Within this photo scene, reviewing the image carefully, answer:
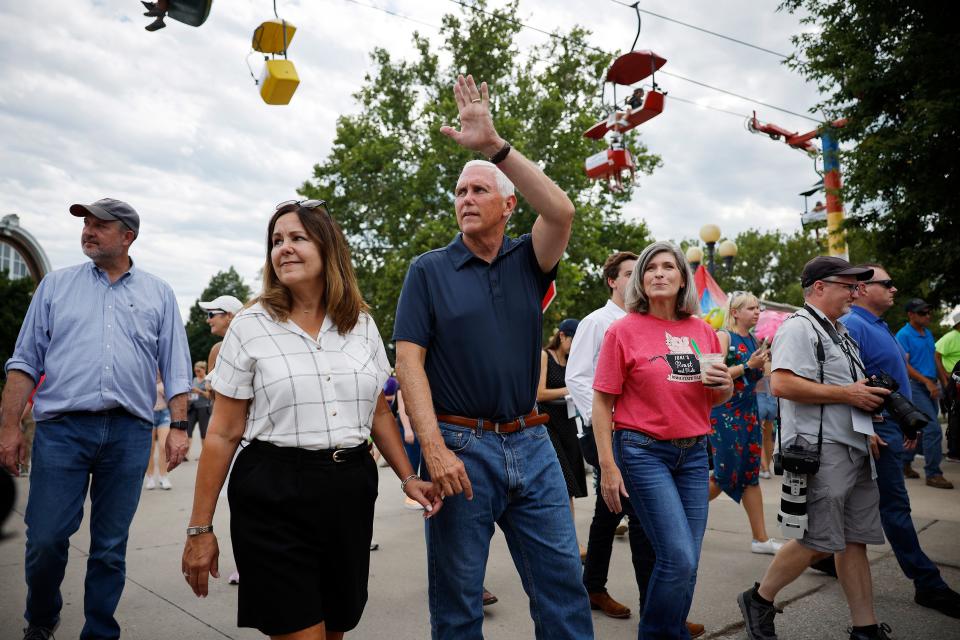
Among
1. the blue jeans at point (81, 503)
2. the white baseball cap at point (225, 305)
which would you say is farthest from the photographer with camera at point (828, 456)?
the white baseball cap at point (225, 305)

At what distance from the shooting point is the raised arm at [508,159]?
93.7 inches

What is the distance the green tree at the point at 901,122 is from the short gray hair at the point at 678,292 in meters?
6.95

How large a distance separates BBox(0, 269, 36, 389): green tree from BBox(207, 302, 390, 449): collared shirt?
995 inches

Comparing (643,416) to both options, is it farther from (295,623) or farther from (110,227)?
(110,227)

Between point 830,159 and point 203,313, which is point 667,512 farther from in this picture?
point 203,313

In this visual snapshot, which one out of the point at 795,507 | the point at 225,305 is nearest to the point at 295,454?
the point at 795,507

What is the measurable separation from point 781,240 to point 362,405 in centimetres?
5335

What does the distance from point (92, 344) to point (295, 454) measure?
1870 mm

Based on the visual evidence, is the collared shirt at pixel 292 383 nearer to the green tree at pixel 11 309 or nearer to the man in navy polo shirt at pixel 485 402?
the man in navy polo shirt at pixel 485 402

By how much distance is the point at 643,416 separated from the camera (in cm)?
328

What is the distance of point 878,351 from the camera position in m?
4.36

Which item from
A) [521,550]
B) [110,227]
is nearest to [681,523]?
[521,550]

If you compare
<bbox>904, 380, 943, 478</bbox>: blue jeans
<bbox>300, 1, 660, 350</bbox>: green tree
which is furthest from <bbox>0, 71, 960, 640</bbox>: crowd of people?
<bbox>300, 1, 660, 350</bbox>: green tree

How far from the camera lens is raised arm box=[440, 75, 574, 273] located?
2.38 m
